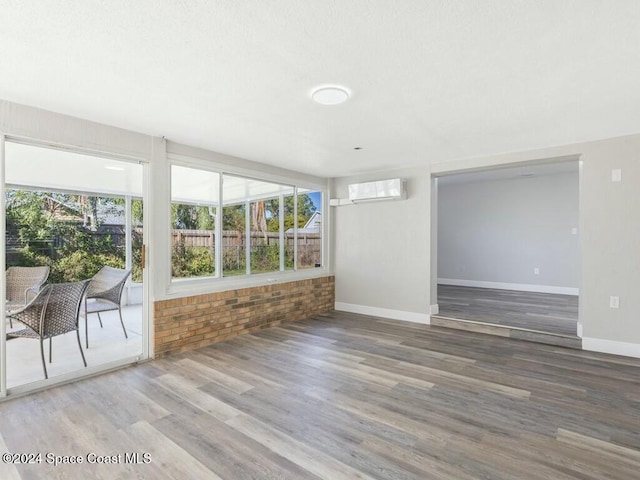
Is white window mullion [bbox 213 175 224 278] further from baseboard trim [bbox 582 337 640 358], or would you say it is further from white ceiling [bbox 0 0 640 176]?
baseboard trim [bbox 582 337 640 358]

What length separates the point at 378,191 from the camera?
536cm

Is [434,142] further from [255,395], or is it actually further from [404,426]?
[255,395]

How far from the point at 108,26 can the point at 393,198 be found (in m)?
4.20

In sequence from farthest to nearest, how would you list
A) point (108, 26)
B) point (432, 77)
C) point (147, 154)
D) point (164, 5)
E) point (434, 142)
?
point (434, 142), point (147, 154), point (432, 77), point (108, 26), point (164, 5)

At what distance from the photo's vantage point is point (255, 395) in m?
2.78

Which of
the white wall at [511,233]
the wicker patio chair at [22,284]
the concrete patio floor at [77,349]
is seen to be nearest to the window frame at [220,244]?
the concrete patio floor at [77,349]

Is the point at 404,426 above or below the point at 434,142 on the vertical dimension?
below

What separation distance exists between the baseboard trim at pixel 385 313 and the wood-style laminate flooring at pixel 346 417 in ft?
4.16

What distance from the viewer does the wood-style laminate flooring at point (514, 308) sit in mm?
4605

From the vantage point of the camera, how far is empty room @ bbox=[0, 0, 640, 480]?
1.87 m

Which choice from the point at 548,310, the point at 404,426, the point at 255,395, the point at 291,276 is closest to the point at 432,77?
the point at 404,426

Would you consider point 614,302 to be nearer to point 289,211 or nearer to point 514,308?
point 514,308

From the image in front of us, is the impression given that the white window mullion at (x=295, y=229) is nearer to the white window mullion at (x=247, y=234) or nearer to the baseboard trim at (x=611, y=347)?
the white window mullion at (x=247, y=234)

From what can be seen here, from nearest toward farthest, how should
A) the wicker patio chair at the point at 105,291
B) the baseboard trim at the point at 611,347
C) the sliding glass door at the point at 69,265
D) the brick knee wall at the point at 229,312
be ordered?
the sliding glass door at the point at 69,265 < the wicker patio chair at the point at 105,291 < the baseboard trim at the point at 611,347 < the brick knee wall at the point at 229,312
